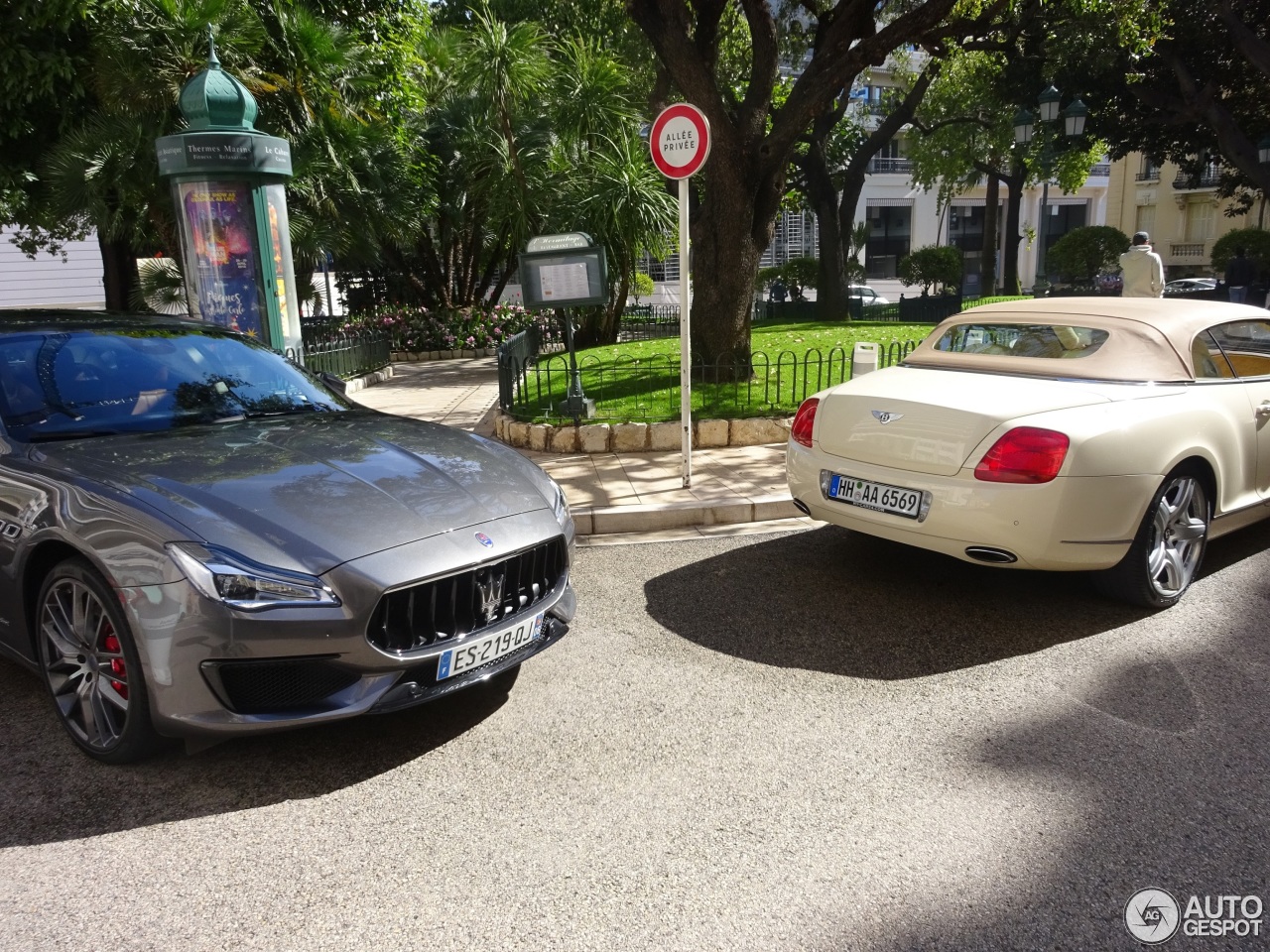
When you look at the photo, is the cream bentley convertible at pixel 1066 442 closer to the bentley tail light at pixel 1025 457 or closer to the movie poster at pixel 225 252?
the bentley tail light at pixel 1025 457

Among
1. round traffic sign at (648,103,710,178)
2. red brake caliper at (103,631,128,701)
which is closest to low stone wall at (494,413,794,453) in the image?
round traffic sign at (648,103,710,178)

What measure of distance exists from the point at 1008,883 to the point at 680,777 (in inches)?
42.5

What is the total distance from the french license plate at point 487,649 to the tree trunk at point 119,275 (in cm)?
1489

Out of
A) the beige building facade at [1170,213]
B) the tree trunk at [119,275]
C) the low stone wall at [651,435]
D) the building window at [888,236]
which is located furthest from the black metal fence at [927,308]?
the building window at [888,236]

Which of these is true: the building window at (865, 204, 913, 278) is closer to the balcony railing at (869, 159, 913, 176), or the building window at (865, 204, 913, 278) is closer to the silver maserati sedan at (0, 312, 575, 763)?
the balcony railing at (869, 159, 913, 176)

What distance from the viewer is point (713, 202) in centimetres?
964

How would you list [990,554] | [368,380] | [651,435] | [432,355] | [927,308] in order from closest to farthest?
[990,554] → [651,435] → [368,380] → [432,355] → [927,308]

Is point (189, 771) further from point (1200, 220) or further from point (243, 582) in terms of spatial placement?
point (1200, 220)

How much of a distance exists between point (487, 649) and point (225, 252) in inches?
245

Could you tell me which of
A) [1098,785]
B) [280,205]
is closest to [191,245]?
[280,205]

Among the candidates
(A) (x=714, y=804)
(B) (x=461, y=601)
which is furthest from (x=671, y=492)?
(A) (x=714, y=804)

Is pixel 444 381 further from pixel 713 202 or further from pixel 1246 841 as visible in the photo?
pixel 1246 841

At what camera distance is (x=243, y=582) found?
2938 mm

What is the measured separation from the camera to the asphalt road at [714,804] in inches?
97.9
